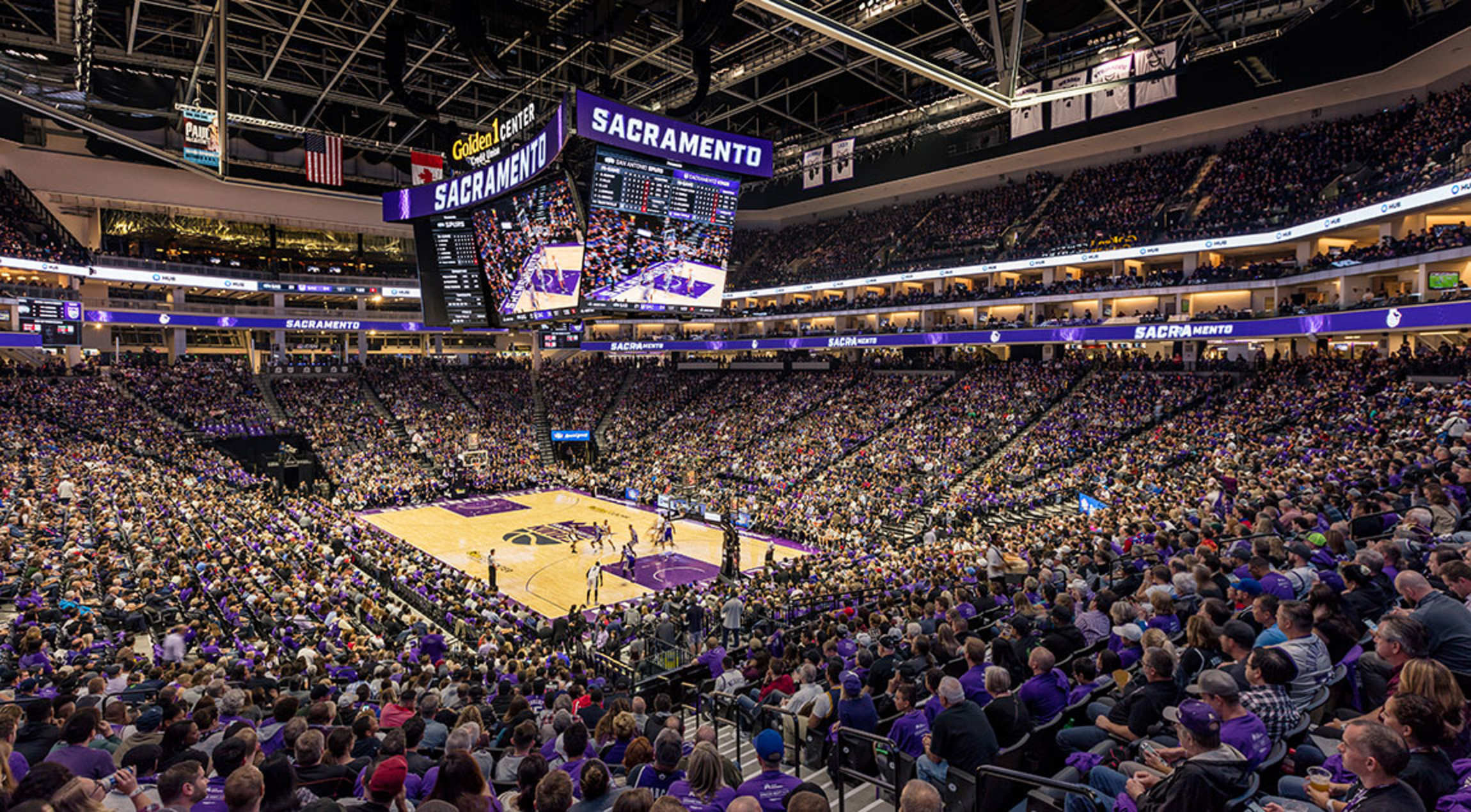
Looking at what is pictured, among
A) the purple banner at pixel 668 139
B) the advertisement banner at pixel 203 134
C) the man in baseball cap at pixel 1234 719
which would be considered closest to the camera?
Result: the man in baseball cap at pixel 1234 719

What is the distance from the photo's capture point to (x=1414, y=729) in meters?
3.33

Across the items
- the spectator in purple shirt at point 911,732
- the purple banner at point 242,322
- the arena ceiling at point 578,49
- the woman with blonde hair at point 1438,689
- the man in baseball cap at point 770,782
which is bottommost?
the spectator in purple shirt at point 911,732

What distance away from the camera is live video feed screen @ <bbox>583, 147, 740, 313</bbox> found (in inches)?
791

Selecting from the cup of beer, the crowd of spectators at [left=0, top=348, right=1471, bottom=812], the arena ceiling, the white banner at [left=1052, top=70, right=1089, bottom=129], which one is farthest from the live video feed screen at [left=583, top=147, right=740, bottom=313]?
the cup of beer

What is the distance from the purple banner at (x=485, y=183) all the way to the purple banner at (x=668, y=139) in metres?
0.84

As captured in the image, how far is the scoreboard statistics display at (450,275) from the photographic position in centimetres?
2389

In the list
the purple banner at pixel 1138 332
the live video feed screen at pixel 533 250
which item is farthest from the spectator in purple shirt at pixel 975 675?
the purple banner at pixel 1138 332

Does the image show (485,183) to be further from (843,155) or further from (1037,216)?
(1037,216)

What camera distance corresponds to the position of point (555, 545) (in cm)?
2786

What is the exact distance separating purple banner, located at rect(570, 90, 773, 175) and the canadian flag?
1300cm

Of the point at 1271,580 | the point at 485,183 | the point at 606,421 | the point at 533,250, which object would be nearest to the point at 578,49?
the point at 485,183

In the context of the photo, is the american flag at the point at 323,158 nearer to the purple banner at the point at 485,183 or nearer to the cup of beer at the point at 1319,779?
the purple banner at the point at 485,183

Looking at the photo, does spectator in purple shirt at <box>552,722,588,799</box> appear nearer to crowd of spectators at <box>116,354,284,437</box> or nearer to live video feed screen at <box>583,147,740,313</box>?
live video feed screen at <box>583,147,740,313</box>

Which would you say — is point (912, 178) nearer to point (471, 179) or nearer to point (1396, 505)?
point (471, 179)
